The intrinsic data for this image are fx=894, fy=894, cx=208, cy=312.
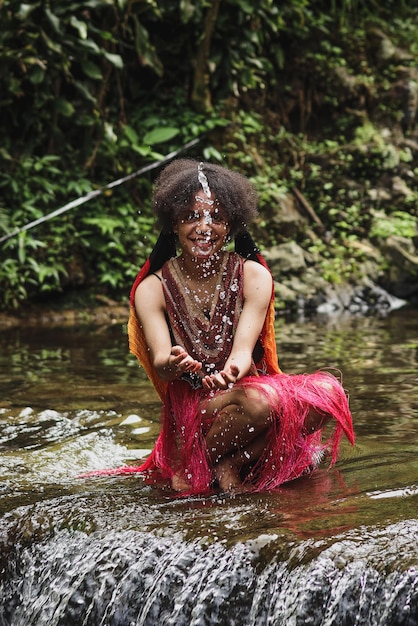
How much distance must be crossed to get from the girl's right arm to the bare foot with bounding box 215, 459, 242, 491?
385mm

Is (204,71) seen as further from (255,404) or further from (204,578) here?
(204,578)

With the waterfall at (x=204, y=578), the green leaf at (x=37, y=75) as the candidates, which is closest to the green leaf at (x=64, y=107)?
the green leaf at (x=37, y=75)

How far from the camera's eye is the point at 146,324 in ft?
11.4

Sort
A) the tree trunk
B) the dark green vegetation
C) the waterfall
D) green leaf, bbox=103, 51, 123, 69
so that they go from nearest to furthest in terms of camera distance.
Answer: the waterfall < the dark green vegetation < green leaf, bbox=103, 51, 123, 69 < the tree trunk

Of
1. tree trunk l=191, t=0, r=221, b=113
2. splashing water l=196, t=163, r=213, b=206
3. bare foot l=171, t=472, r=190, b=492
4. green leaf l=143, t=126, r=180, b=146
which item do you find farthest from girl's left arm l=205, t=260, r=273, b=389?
tree trunk l=191, t=0, r=221, b=113

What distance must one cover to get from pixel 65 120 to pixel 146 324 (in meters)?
7.45

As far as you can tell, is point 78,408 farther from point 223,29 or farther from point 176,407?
point 223,29

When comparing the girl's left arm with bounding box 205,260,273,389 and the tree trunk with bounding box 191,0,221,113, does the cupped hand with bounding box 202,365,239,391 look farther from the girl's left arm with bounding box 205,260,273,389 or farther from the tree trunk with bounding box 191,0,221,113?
the tree trunk with bounding box 191,0,221,113

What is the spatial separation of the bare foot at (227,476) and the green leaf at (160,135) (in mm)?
7949

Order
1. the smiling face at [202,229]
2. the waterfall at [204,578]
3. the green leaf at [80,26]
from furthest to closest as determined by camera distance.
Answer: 1. the green leaf at [80,26]
2. the smiling face at [202,229]
3. the waterfall at [204,578]

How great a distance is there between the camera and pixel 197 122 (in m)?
11.2

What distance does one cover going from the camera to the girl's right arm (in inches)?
125

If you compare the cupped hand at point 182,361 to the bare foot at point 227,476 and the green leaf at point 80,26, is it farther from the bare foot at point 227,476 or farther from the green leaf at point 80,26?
the green leaf at point 80,26

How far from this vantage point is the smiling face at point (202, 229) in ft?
11.4
